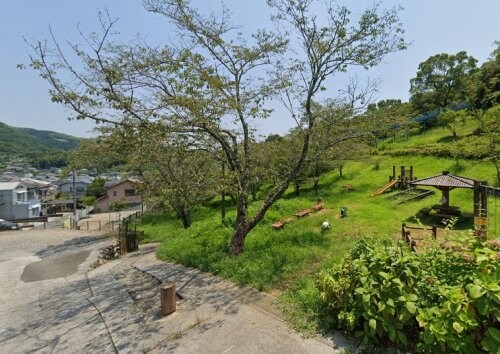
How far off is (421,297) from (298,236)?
17.8 ft

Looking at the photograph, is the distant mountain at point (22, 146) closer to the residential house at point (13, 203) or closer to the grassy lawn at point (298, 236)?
the residential house at point (13, 203)

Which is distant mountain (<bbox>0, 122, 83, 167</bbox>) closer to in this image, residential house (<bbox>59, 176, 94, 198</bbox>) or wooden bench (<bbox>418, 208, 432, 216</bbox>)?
residential house (<bbox>59, 176, 94, 198</bbox>)

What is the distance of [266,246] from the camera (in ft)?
26.7

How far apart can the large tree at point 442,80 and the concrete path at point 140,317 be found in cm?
3415

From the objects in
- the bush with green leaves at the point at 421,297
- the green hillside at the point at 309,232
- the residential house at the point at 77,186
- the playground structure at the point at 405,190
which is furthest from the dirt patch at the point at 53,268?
the residential house at the point at 77,186

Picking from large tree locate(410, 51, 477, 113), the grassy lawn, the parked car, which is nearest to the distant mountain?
the parked car

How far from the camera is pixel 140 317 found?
17.0 feet

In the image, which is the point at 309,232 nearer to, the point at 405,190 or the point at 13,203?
the point at 405,190

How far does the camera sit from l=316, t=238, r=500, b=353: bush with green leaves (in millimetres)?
2824

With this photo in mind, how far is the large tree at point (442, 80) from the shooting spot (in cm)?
3111

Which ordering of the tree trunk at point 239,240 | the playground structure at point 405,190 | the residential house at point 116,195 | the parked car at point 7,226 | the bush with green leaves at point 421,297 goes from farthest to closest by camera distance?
the residential house at point 116,195
the parked car at point 7,226
the playground structure at point 405,190
the tree trunk at point 239,240
the bush with green leaves at point 421,297

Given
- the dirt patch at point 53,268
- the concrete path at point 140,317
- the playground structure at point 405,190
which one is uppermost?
the playground structure at point 405,190

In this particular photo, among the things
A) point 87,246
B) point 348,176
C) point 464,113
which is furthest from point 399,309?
point 464,113

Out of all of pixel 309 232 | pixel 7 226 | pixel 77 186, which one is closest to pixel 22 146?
pixel 77 186
